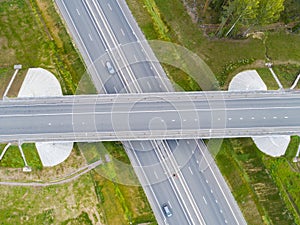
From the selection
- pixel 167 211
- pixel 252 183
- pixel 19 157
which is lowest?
pixel 252 183

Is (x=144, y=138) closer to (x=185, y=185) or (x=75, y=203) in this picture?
(x=185, y=185)

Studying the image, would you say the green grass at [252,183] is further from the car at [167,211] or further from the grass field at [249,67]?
the car at [167,211]

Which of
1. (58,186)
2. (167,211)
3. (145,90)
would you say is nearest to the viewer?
(167,211)

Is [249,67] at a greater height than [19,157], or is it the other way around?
[19,157]

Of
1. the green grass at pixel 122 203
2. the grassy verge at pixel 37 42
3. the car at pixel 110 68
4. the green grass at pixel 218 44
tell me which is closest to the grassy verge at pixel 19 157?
the green grass at pixel 122 203

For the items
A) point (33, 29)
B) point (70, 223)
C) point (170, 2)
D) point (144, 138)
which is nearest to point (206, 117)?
point (144, 138)

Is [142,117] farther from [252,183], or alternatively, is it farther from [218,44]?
[252,183]

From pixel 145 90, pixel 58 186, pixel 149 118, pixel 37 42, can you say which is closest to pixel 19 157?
pixel 58 186
